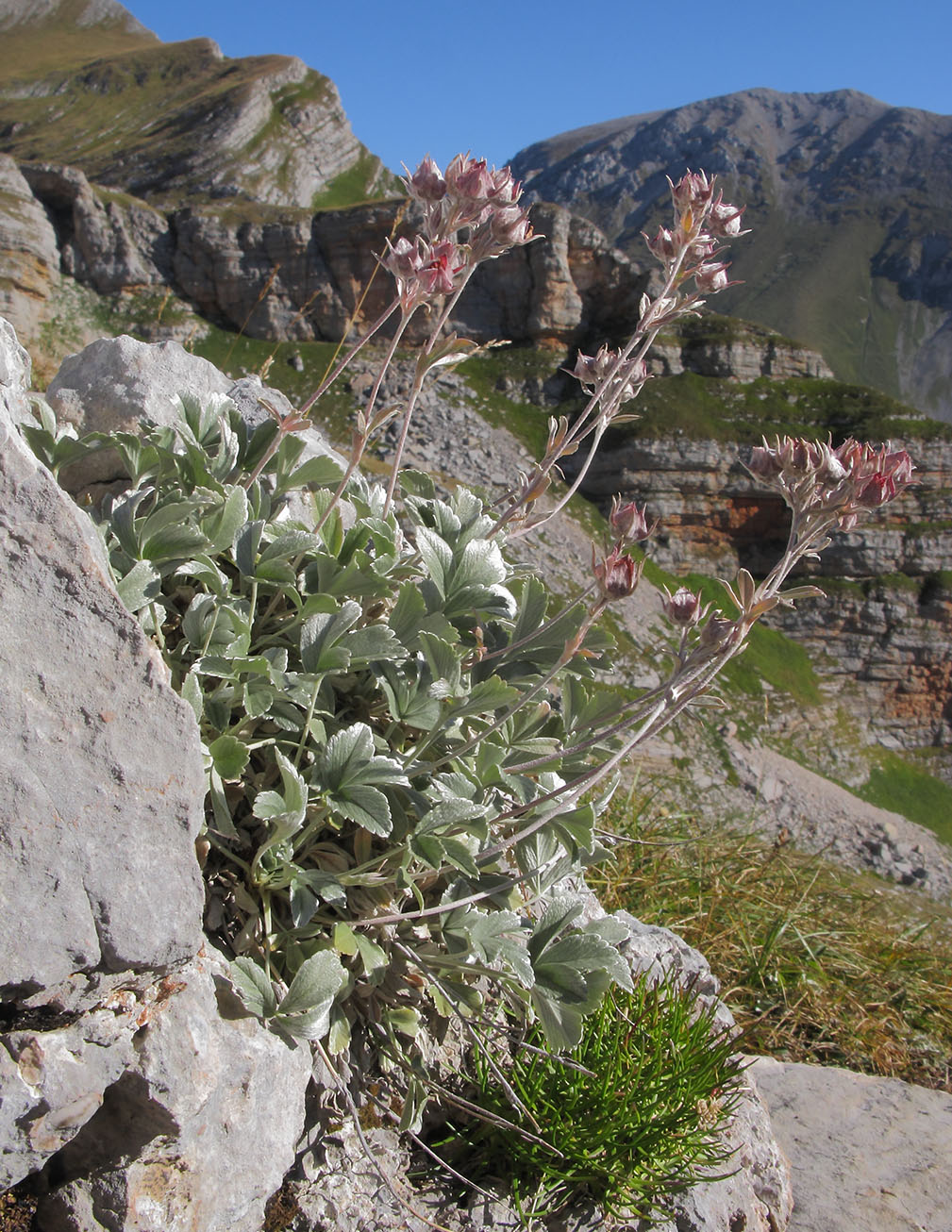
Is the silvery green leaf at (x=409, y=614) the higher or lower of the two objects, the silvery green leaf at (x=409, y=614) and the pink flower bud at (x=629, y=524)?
the lower

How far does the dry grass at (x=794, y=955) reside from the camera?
3.83 metres

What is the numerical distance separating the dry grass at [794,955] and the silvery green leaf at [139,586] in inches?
86.7

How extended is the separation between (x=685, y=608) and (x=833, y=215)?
185 meters

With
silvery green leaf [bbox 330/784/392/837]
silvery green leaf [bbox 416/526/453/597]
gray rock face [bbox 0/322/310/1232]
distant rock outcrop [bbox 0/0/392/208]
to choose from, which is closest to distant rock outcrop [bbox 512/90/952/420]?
distant rock outcrop [bbox 0/0/392/208]

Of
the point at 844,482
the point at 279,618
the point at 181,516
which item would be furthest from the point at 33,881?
the point at 844,482

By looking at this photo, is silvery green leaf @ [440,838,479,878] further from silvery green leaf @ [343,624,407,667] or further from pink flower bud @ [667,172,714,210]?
pink flower bud @ [667,172,714,210]

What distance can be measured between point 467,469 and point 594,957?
32848 millimetres

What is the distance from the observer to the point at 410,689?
216 cm

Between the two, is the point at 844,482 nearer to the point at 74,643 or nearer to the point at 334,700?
the point at 334,700

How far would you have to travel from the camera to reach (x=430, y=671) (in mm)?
2160

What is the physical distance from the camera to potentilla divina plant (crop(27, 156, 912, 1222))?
6.28ft

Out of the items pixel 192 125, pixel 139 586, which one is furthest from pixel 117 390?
pixel 192 125

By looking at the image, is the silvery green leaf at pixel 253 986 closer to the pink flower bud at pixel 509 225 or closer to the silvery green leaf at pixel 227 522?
the silvery green leaf at pixel 227 522

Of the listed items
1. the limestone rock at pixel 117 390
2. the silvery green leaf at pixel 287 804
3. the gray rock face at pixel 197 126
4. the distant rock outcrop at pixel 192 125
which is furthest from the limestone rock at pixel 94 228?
the silvery green leaf at pixel 287 804
